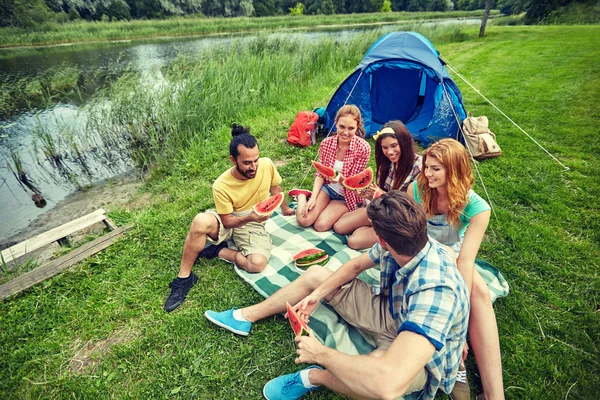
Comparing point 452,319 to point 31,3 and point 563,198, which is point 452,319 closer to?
point 563,198

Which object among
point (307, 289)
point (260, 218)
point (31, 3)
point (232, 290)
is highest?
point (31, 3)

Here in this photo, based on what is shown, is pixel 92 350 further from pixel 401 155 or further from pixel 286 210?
pixel 401 155

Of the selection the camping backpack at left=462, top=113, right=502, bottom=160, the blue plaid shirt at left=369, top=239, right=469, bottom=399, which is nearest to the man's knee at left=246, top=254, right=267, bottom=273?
the blue plaid shirt at left=369, top=239, right=469, bottom=399

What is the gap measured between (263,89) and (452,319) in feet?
24.2

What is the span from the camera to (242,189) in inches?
116

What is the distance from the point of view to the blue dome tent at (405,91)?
4996mm

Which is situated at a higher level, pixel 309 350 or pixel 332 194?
pixel 309 350

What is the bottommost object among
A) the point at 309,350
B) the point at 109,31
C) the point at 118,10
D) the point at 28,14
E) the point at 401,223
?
the point at 309,350

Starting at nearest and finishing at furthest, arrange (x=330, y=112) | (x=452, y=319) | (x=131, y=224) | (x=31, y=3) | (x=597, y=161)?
(x=452, y=319) → (x=131, y=224) → (x=597, y=161) → (x=330, y=112) → (x=31, y=3)

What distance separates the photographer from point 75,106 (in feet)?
27.5

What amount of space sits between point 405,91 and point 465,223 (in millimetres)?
4255

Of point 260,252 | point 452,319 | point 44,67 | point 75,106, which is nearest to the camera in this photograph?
point 452,319

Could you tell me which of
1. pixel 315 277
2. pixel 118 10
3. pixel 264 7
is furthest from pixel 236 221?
pixel 264 7

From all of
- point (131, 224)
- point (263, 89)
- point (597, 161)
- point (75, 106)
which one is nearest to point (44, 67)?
point (75, 106)
